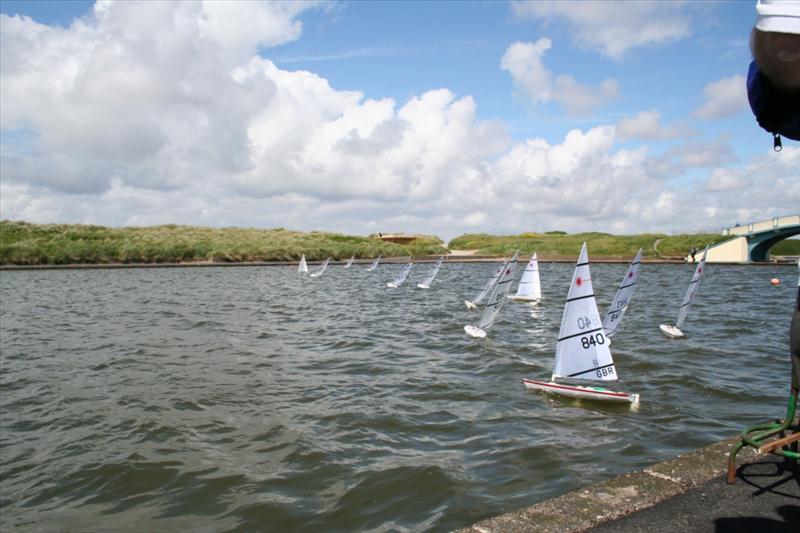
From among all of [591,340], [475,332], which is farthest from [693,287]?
[591,340]

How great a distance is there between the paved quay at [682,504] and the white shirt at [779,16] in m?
3.79

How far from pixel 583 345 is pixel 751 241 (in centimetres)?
8393

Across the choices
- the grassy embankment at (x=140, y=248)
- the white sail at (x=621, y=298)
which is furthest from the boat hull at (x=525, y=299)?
the grassy embankment at (x=140, y=248)

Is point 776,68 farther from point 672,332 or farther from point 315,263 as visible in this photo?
point 315,263

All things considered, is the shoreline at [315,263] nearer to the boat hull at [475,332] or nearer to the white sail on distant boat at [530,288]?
the white sail on distant boat at [530,288]

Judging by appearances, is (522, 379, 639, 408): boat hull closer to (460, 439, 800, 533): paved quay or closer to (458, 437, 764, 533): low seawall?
(458, 437, 764, 533): low seawall

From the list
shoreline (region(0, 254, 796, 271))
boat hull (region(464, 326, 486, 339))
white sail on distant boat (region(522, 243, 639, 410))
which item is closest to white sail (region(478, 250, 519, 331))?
boat hull (region(464, 326, 486, 339))

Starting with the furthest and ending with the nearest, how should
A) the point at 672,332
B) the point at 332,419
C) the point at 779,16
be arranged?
1. the point at 672,332
2. the point at 332,419
3. the point at 779,16

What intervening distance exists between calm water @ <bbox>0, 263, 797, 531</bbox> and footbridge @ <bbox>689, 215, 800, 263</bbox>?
198 ft

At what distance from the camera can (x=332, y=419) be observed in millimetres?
12562

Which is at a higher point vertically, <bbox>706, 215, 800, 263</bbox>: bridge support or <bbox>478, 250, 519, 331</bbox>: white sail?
<bbox>706, 215, 800, 263</bbox>: bridge support

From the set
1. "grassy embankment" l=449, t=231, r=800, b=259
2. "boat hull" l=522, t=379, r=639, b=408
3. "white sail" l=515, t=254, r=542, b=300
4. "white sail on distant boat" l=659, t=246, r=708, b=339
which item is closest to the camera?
"boat hull" l=522, t=379, r=639, b=408

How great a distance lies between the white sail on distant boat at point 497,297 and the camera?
21688mm

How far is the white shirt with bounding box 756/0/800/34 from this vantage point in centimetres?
186
